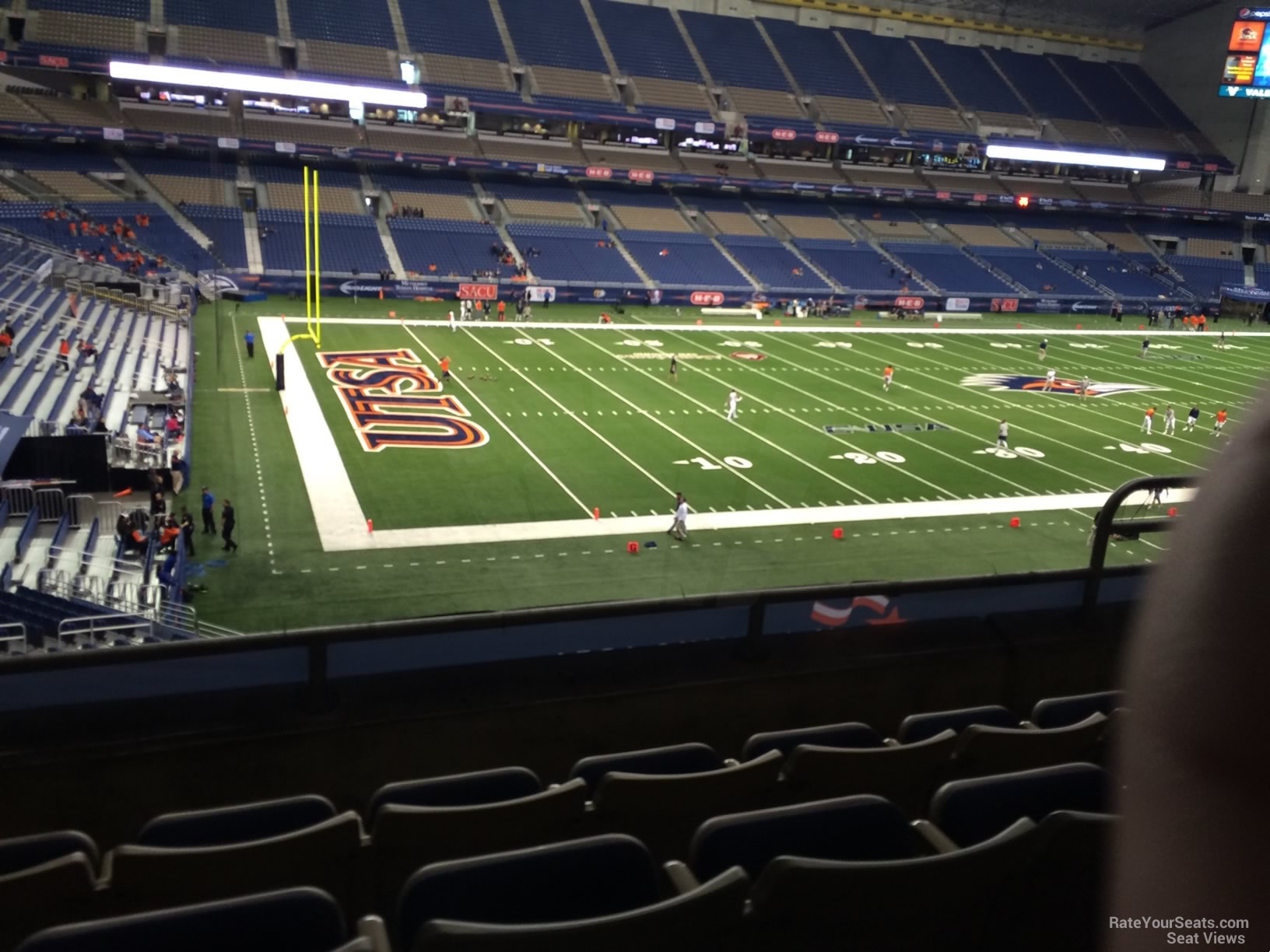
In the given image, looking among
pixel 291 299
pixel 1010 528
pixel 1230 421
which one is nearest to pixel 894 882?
pixel 1230 421

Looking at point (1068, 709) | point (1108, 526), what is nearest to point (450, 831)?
point (1068, 709)

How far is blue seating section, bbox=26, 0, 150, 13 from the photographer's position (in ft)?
147

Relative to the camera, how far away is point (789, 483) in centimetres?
2155

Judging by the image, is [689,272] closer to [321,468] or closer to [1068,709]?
[321,468]

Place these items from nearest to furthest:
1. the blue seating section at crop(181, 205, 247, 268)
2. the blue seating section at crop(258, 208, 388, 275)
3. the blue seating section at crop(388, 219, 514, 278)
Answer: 1. the blue seating section at crop(181, 205, 247, 268)
2. the blue seating section at crop(258, 208, 388, 275)
3. the blue seating section at crop(388, 219, 514, 278)

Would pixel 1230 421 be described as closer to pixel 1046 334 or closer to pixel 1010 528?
pixel 1010 528

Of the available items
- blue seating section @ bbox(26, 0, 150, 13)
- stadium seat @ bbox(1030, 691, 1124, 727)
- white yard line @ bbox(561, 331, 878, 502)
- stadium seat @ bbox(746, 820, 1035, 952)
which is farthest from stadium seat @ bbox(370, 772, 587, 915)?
blue seating section @ bbox(26, 0, 150, 13)

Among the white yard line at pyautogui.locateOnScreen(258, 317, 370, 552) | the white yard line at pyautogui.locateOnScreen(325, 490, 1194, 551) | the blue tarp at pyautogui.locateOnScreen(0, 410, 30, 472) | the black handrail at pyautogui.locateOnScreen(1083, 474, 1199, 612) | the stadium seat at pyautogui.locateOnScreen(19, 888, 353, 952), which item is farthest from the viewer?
the white yard line at pyautogui.locateOnScreen(258, 317, 370, 552)

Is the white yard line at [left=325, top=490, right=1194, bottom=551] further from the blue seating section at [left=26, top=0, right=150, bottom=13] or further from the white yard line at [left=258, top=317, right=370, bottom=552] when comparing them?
the blue seating section at [left=26, top=0, right=150, bottom=13]

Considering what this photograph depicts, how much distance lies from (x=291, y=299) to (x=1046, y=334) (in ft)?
108

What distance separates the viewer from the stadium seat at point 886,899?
7.45ft

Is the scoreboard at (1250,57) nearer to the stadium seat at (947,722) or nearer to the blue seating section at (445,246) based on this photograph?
the blue seating section at (445,246)

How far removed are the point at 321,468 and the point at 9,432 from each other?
5910mm

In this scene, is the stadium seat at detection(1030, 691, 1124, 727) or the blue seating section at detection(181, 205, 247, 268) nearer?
the stadium seat at detection(1030, 691, 1124, 727)
